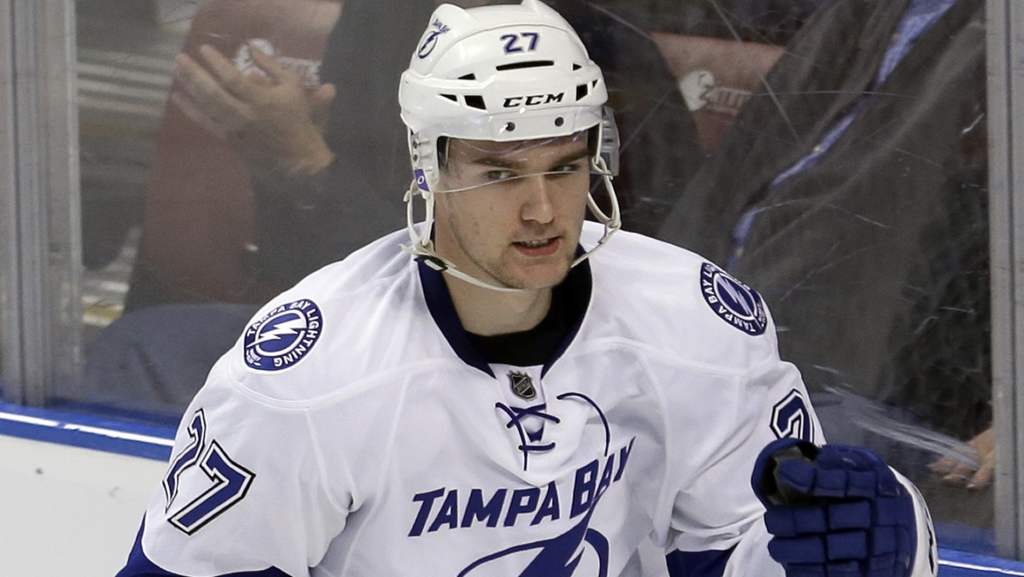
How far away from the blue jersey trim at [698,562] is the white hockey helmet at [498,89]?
0.40 meters

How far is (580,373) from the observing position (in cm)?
171

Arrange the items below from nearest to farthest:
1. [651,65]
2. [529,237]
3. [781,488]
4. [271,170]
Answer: [781,488]
[529,237]
[651,65]
[271,170]

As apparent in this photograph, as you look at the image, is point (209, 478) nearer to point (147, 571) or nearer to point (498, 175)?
point (147, 571)

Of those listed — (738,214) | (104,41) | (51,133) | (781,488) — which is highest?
(781,488)

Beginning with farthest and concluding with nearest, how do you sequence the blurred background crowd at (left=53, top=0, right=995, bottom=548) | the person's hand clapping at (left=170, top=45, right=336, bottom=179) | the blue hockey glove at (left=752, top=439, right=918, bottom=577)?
the person's hand clapping at (left=170, top=45, right=336, bottom=179) → the blurred background crowd at (left=53, top=0, right=995, bottom=548) → the blue hockey glove at (left=752, top=439, right=918, bottom=577)

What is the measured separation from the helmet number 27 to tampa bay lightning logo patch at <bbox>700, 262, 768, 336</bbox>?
1.15ft

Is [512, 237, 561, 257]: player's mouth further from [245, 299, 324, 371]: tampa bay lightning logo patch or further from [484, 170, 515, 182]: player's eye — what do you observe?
[245, 299, 324, 371]: tampa bay lightning logo patch

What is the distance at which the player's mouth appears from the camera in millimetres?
1619

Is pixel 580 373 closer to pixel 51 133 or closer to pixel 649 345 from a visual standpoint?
pixel 649 345

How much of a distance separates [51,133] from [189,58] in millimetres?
375

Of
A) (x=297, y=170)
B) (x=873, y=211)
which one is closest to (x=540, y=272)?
(x=873, y=211)

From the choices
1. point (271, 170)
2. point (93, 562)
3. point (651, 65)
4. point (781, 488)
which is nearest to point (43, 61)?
point (271, 170)

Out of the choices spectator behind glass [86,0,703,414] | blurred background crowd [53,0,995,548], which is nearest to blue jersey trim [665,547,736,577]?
blurred background crowd [53,0,995,548]

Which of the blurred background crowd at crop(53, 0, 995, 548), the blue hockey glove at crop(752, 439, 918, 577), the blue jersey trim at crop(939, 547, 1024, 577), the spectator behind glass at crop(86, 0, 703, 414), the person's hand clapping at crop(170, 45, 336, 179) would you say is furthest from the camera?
the person's hand clapping at crop(170, 45, 336, 179)
